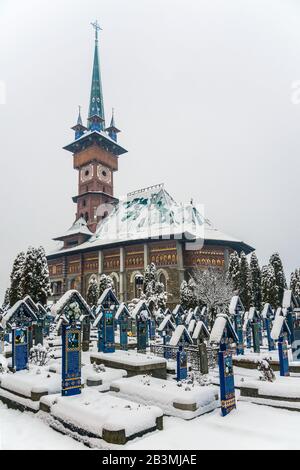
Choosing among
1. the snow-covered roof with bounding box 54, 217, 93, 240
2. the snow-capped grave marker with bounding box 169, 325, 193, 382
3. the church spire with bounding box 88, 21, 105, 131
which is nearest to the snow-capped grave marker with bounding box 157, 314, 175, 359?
the snow-capped grave marker with bounding box 169, 325, 193, 382

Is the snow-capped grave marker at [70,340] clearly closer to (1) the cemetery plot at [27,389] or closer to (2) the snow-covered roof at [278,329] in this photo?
(1) the cemetery plot at [27,389]

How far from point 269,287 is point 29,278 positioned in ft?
79.2

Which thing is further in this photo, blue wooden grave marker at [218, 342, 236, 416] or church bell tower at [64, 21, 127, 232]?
church bell tower at [64, 21, 127, 232]

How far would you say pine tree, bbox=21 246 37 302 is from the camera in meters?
30.0

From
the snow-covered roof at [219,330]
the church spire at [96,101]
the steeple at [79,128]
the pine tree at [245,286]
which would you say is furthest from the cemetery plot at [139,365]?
the steeple at [79,128]

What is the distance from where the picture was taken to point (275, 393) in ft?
28.6

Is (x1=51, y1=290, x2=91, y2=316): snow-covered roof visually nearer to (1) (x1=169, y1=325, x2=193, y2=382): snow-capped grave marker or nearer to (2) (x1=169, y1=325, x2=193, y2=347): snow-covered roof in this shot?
(2) (x1=169, y1=325, x2=193, y2=347): snow-covered roof

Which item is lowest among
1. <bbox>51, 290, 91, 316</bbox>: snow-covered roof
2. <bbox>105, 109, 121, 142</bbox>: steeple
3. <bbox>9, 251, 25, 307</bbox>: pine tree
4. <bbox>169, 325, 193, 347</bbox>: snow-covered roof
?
<bbox>169, 325, 193, 347</bbox>: snow-covered roof

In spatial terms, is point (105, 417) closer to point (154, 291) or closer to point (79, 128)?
point (154, 291)

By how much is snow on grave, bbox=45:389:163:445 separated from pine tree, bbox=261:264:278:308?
28913mm

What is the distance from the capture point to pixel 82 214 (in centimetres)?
5988

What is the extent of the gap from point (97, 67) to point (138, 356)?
2913 inches

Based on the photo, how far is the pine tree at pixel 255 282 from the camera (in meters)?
38.1
